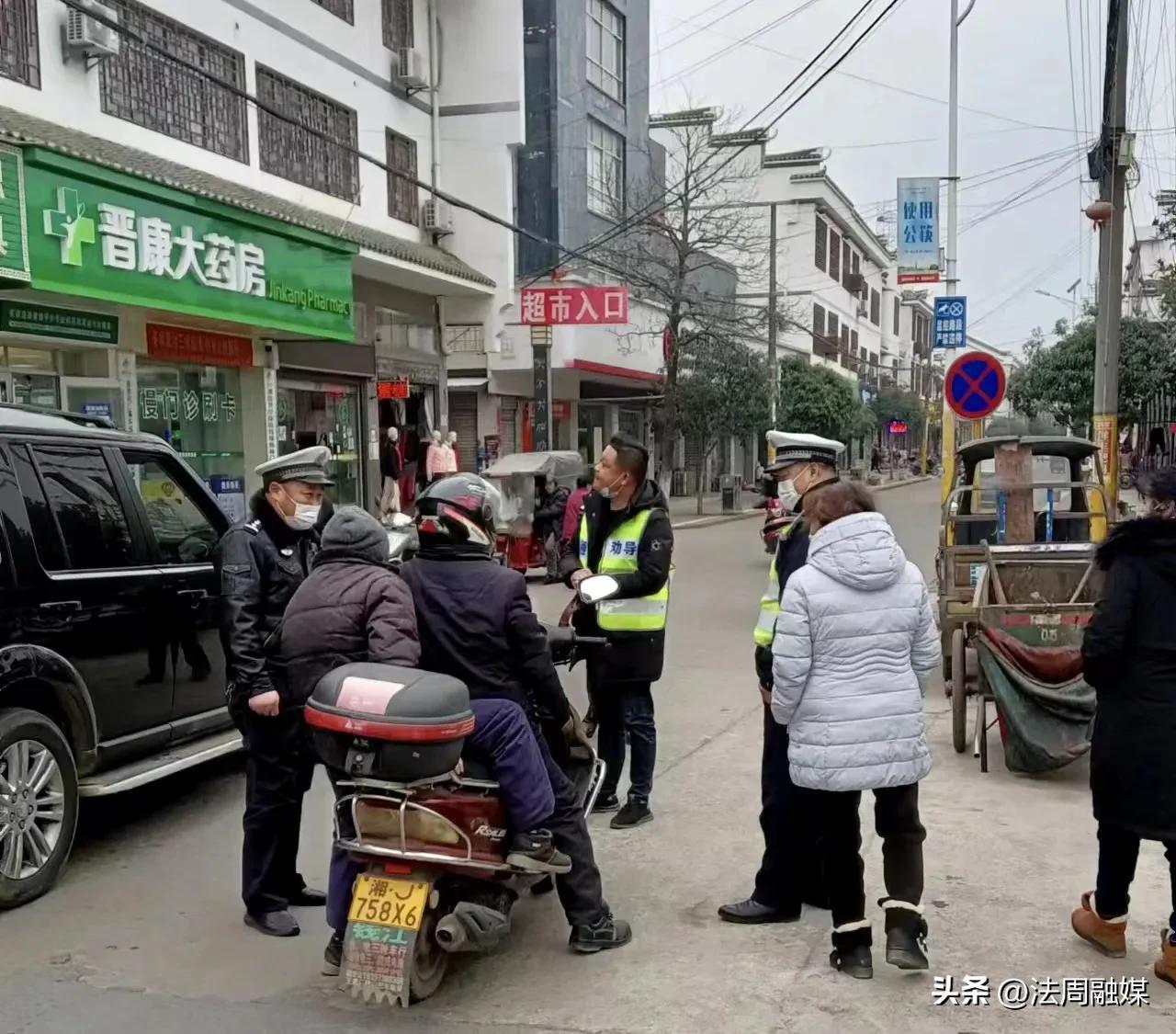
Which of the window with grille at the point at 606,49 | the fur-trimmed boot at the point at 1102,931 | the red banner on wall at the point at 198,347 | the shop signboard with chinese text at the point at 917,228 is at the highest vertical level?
the window with grille at the point at 606,49

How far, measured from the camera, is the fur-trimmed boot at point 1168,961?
3.63m

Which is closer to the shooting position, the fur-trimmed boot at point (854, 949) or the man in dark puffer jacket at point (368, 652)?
the man in dark puffer jacket at point (368, 652)

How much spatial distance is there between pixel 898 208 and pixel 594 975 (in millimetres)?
14895

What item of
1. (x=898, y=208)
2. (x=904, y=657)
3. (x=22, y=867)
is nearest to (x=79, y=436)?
(x=22, y=867)

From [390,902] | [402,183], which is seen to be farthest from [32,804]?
[402,183]

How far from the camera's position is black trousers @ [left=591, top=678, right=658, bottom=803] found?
5.24 m

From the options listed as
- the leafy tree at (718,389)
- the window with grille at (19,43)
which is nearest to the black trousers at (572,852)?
the window with grille at (19,43)

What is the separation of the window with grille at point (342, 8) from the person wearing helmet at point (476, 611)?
53.2ft

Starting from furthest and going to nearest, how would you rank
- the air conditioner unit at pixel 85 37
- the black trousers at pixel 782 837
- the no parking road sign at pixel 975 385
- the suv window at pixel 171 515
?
1. the air conditioner unit at pixel 85 37
2. the no parking road sign at pixel 975 385
3. the suv window at pixel 171 515
4. the black trousers at pixel 782 837

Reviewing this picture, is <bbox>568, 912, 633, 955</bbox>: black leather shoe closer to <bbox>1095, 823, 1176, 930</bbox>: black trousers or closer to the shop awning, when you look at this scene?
<bbox>1095, 823, 1176, 930</bbox>: black trousers

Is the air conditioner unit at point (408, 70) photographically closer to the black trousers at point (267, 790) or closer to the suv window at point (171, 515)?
the suv window at point (171, 515)

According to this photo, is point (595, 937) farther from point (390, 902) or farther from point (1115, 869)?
point (1115, 869)

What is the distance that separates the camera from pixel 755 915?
4.19m

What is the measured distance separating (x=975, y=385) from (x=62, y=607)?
28.1 feet
